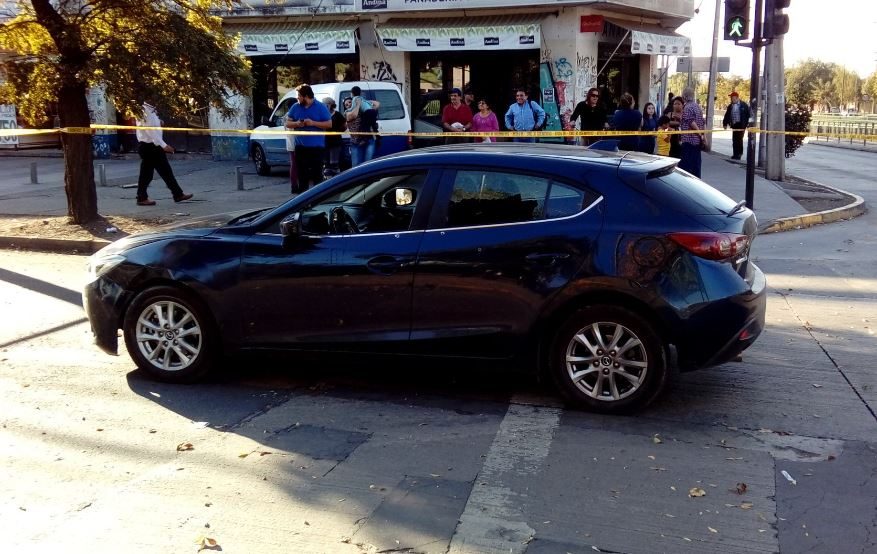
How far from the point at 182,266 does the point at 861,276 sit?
7.39 meters

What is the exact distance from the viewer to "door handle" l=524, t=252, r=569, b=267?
17.6 feet

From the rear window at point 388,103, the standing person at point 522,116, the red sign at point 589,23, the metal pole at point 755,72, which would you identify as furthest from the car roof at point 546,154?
the red sign at point 589,23

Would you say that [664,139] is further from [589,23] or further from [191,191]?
[191,191]

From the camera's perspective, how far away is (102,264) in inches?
245

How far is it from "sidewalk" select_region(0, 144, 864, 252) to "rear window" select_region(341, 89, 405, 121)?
2.50 m

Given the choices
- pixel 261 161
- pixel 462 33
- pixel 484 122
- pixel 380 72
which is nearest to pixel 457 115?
pixel 484 122

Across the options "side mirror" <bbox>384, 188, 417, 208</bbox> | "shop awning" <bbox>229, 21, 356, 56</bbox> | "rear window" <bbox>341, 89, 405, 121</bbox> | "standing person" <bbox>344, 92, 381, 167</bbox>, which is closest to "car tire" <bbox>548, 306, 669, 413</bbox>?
"side mirror" <bbox>384, 188, 417, 208</bbox>

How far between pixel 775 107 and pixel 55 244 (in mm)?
14112

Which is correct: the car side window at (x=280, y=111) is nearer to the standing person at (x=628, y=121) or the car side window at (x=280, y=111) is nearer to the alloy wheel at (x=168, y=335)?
the standing person at (x=628, y=121)

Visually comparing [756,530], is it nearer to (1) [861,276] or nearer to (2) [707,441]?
(2) [707,441]

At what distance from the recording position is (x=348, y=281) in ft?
18.6

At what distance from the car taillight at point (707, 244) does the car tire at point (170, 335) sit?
3.10 meters

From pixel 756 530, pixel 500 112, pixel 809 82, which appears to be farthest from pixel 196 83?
pixel 809 82

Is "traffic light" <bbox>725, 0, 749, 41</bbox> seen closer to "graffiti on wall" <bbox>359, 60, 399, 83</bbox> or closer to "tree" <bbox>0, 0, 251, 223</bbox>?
"tree" <bbox>0, 0, 251, 223</bbox>
